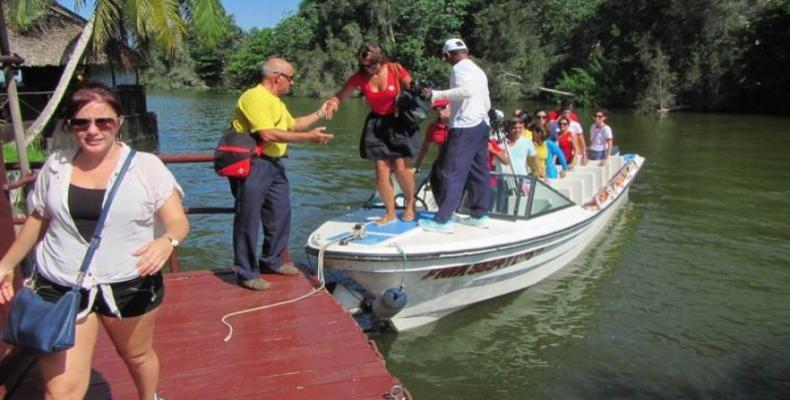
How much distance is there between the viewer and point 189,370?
423 cm

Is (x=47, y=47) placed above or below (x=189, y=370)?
above

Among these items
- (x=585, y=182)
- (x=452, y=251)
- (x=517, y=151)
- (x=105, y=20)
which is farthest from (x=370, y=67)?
(x=105, y=20)

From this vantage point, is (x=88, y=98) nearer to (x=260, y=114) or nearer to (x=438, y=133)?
(x=260, y=114)

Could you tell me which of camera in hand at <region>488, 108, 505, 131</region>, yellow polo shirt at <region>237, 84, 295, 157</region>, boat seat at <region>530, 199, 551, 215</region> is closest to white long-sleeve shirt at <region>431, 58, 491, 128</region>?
camera in hand at <region>488, 108, 505, 131</region>

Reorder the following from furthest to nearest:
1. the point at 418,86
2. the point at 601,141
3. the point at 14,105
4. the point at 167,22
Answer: the point at 167,22 < the point at 601,141 < the point at 14,105 < the point at 418,86

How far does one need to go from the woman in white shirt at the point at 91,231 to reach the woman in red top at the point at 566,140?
9.15 m

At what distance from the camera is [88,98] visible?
2.82 metres

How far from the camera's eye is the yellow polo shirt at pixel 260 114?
16.9 ft

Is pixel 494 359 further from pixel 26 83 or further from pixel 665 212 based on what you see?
pixel 26 83

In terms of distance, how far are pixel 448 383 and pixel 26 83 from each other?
2503 cm

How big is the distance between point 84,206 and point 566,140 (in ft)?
31.3

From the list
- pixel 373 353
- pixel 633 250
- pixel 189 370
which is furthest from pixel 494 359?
pixel 633 250

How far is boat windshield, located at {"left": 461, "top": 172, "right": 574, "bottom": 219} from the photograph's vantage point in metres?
7.61

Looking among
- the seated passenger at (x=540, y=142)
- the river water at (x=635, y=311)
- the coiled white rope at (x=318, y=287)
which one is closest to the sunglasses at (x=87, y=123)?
the coiled white rope at (x=318, y=287)
